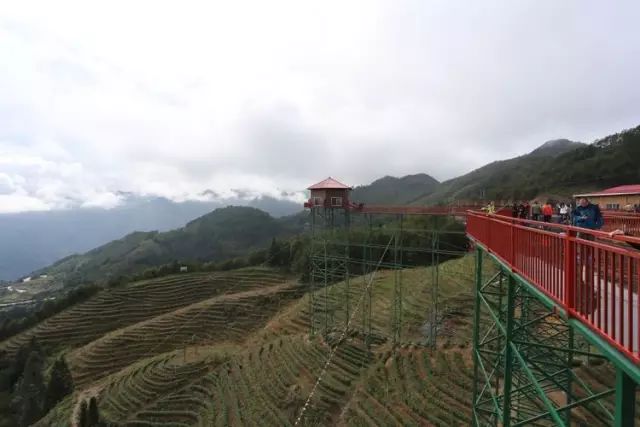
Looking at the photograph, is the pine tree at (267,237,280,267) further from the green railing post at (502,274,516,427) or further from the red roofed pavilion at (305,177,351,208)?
the green railing post at (502,274,516,427)

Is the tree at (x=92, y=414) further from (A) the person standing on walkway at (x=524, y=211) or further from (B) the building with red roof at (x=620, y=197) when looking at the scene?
(B) the building with red roof at (x=620, y=197)

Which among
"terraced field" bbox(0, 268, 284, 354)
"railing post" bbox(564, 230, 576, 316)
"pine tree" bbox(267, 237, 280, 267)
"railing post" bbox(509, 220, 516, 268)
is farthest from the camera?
"pine tree" bbox(267, 237, 280, 267)

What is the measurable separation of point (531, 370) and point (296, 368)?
15.0 m

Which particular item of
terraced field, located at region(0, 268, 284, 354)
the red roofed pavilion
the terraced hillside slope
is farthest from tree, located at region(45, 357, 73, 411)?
the red roofed pavilion

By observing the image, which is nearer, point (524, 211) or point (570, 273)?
point (570, 273)

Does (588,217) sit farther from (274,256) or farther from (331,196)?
(274,256)

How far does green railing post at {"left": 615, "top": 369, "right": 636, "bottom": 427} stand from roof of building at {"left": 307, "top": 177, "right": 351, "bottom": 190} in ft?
71.2

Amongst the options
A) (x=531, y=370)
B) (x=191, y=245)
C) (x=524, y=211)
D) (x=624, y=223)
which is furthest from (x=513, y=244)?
(x=191, y=245)

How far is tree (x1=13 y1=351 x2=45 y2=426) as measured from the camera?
33500 millimetres

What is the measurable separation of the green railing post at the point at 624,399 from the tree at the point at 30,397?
4517cm

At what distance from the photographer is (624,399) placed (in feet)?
10.4

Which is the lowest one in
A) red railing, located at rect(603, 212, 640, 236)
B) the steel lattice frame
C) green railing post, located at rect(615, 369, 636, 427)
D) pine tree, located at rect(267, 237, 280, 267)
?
pine tree, located at rect(267, 237, 280, 267)

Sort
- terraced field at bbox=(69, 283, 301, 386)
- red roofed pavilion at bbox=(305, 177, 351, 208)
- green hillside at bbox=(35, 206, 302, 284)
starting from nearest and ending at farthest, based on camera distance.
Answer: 1. red roofed pavilion at bbox=(305, 177, 351, 208)
2. terraced field at bbox=(69, 283, 301, 386)
3. green hillside at bbox=(35, 206, 302, 284)

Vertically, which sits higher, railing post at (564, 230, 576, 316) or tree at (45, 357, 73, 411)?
railing post at (564, 230, 576, 316)
